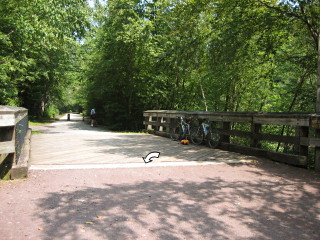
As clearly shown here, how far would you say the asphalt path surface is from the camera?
2867 mm

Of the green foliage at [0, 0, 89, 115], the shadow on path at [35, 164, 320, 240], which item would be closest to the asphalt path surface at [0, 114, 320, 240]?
the shadow on path at [35, 164, 320, 240]

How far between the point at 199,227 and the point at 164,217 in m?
0.43

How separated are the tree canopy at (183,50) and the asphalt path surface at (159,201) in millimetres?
3495

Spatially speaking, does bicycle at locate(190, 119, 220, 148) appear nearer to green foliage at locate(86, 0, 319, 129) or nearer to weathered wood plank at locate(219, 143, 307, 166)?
weathered wood plank at locate(219, 143, 307, 166)

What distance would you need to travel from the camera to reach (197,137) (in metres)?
9.46

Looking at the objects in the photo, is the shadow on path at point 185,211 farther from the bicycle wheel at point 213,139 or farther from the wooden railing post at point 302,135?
the bicycle wheel at point 213,139

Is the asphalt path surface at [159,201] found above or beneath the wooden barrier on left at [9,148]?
beneath

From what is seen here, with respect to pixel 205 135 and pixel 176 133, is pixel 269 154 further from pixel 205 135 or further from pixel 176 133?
pixel 176 133

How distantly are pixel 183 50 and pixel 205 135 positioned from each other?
278 centimetres

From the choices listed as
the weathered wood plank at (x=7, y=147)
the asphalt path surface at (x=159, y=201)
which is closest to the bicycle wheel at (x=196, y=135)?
the asphalt path surface at (x=159, y=201)

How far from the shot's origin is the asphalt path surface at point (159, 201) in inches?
113

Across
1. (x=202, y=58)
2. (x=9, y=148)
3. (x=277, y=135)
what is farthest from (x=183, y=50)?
(x=9, y=148)

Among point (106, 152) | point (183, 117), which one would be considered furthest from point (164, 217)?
point (183, 117)

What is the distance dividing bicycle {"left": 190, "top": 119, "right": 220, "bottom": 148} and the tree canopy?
2.03 m
